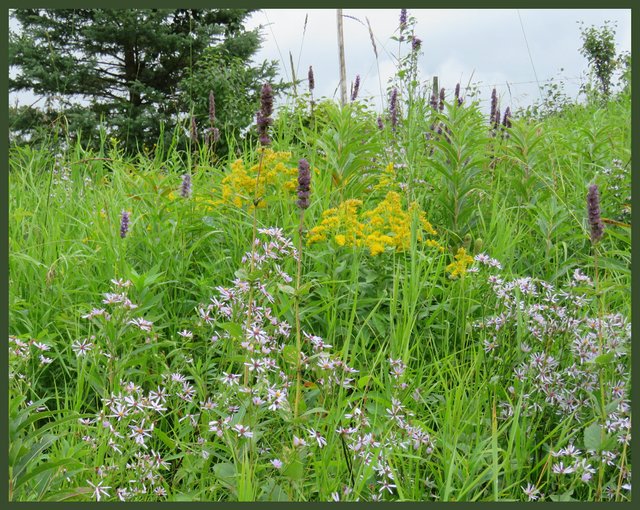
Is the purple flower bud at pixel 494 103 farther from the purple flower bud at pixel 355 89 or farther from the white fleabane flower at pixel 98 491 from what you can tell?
the white fleabane flower at pixel 98 491

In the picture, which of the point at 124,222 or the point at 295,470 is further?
the point at 124,222

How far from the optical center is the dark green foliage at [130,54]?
13742 mm

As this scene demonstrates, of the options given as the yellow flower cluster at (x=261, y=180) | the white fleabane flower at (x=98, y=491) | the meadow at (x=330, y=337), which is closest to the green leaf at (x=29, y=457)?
the meadow at (x=330, y=337)

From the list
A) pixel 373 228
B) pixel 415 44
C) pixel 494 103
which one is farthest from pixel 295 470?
pixel 494 103

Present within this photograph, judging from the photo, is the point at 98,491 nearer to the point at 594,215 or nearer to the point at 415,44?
the point at 594,215

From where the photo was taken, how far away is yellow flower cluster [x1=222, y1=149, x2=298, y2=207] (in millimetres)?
3031

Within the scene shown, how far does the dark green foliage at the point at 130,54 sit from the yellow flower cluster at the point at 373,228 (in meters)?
10.8

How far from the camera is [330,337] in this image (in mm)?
2496

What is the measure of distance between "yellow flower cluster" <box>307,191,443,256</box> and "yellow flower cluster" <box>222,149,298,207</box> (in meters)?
0.38

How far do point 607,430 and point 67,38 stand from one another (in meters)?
15.7

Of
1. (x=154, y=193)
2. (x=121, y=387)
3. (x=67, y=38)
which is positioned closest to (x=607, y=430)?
(x=121, y=387)

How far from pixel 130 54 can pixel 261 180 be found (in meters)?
14.2

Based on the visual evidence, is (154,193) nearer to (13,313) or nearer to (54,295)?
(54,295)

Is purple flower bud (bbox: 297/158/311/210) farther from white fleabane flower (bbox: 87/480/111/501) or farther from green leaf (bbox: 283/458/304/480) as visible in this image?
white fleabane flower (bbox: 87/480/111/501)
